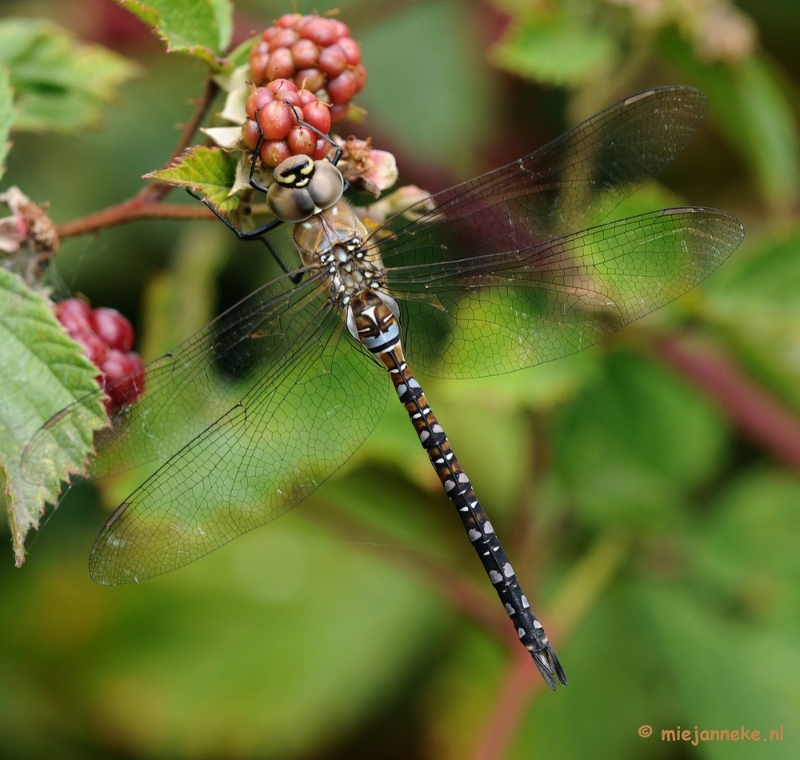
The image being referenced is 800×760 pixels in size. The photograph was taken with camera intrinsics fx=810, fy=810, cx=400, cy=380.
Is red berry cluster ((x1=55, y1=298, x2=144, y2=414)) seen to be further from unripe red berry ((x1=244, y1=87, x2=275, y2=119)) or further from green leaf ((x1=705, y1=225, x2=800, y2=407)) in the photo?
green leaf ((x1=705, y1=225, x2=800, y2=407))

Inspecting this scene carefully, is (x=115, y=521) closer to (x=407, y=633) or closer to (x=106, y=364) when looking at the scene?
(x=106, y=364)

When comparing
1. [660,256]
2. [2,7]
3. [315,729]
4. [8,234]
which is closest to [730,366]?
[660,256]

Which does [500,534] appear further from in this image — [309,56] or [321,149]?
[309,56]

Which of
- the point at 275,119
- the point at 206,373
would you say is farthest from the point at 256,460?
the point at 275,119

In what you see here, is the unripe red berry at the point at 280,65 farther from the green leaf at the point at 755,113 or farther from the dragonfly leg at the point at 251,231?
the green leaf at the point at 755,113

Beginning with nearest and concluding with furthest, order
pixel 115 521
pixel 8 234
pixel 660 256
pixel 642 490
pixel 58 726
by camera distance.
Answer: pixel 8 234
pixel 115 521
pixel 660 256
pixel 642 490
pixel 58 726
